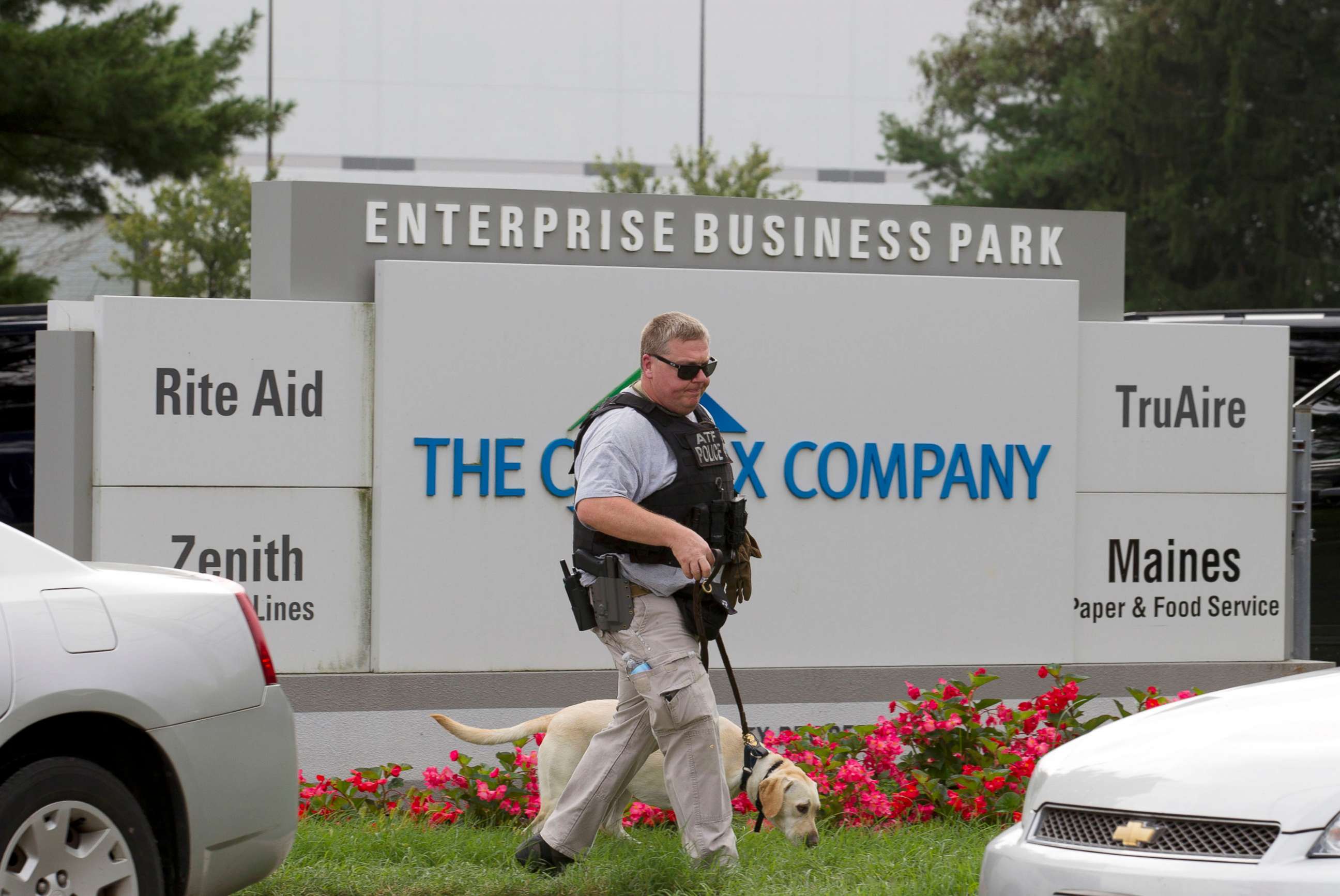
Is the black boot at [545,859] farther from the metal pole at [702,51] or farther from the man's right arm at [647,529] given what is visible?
the metal pole at [702,51]

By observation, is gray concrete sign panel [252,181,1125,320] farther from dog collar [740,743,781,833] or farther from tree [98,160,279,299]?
tree [98,160,279,299]

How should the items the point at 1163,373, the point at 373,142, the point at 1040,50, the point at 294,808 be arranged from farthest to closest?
the point at 1040,50, the point at 373,142, the point at 1163,373, the point at 294,808

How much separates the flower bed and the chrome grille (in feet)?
6.85

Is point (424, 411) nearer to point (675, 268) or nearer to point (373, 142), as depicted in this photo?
point (675, 268)

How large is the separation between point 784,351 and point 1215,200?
26.3 metres

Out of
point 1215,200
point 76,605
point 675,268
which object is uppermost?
point 1215,200

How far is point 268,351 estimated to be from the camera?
669 cm

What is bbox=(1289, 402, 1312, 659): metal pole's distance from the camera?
25.2 ft

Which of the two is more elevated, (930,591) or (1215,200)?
(1215,200)

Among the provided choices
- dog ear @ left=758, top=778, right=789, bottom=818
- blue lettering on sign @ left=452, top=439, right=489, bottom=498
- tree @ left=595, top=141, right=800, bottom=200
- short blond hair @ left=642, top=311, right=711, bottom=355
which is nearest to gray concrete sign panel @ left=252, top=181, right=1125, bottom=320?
blue lettering on sign @ left=452, top=439, right=489, bottom=498

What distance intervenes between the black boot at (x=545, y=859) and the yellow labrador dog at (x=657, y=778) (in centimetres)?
28

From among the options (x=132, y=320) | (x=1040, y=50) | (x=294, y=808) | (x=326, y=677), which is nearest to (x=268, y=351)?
(x=132, y=320)

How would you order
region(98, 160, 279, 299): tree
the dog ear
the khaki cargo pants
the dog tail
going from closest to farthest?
the khaki cargo pants
the dog ear
the dog tail
region(98, 160, 279, 299): tree

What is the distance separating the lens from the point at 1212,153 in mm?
32094
